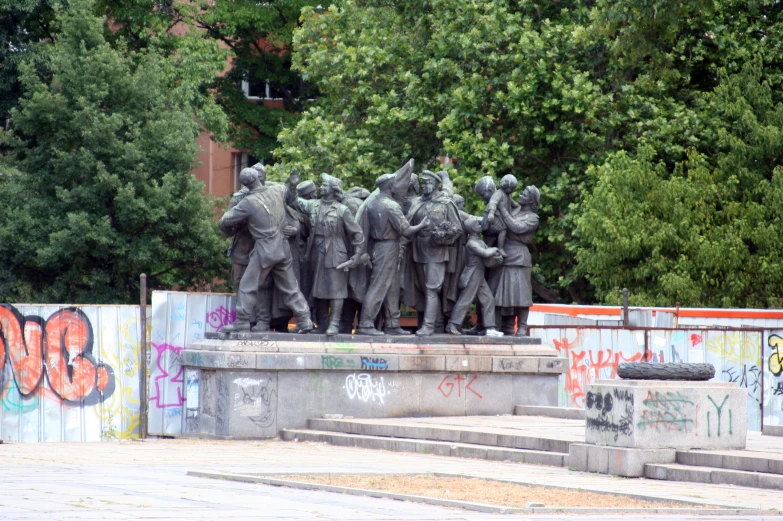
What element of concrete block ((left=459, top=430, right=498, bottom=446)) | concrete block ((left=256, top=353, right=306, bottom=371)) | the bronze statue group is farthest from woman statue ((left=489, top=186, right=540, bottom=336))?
concrete block ((left=459, top=430, right=498, bottom=446))

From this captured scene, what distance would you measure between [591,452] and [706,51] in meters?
17.7

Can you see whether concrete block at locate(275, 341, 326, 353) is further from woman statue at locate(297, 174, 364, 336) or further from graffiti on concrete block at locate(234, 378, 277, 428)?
graffiti on concrete block at locate(234, 378, 277, 428)

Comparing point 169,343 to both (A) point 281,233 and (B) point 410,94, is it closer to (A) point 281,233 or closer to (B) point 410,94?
(A) point 281,233

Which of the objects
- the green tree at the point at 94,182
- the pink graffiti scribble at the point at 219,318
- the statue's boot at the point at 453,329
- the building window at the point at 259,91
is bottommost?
the statue's boot at the point at 453,329

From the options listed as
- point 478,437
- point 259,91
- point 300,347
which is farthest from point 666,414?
point 259,91

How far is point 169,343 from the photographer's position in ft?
60.1

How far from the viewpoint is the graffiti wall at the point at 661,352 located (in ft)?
63.2

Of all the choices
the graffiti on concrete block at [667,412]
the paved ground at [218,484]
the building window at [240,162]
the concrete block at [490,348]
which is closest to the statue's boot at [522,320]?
the concrete block at [490,348]

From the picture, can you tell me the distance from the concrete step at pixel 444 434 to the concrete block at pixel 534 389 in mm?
2888

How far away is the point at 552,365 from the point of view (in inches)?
747

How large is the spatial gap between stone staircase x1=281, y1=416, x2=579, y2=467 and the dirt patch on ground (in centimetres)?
218

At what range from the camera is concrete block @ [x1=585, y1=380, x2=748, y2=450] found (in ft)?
40.3

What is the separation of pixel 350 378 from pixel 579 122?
42.9 feet

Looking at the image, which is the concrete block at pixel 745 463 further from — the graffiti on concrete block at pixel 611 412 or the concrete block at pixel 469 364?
the concrete block at pixel 469 364
